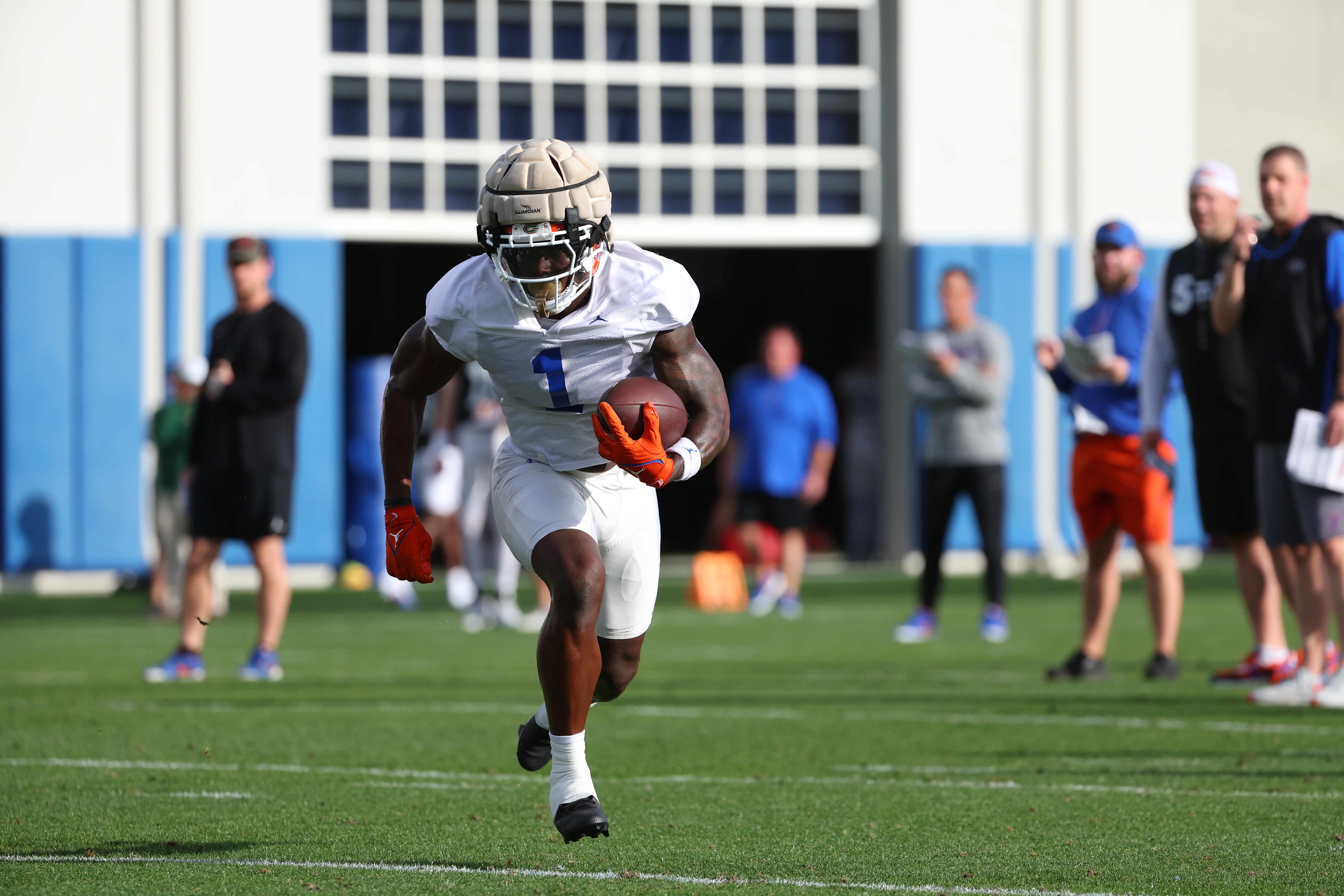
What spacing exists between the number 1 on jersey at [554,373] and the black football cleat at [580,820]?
3.51 feet

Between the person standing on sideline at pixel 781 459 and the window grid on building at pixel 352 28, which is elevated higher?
the window grid on building at pixel 352 28

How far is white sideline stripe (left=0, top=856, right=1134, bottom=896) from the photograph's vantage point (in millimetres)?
3824

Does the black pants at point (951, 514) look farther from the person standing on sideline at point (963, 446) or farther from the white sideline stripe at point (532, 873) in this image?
the white sideline stripe at point (532, 873)

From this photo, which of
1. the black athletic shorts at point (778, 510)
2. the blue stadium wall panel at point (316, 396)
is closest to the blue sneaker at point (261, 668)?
the black athletic shorts at point (778, 510)

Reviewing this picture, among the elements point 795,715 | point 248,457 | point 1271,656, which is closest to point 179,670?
point 248,457

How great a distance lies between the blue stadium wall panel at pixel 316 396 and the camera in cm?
1546

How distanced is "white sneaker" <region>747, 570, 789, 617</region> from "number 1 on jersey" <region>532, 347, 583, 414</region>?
816 cm

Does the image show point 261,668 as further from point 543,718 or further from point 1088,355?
point 1088,355

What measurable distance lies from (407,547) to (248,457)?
3.92m

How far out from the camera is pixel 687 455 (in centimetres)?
439

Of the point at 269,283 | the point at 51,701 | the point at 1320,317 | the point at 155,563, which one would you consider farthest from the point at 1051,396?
the point at 51,701

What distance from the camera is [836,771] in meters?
5.66

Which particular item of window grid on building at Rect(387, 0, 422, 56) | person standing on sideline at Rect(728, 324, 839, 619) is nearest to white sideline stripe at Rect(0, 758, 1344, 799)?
person standing on sideline at Rect(728, 324, 839, 619)

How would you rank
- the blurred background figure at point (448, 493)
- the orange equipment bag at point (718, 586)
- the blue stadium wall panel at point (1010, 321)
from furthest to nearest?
the blue stadium wall panel at point (1010, 321), the orange equipment bag at point (718, 586), the blurred background figure at point (448, 493)
